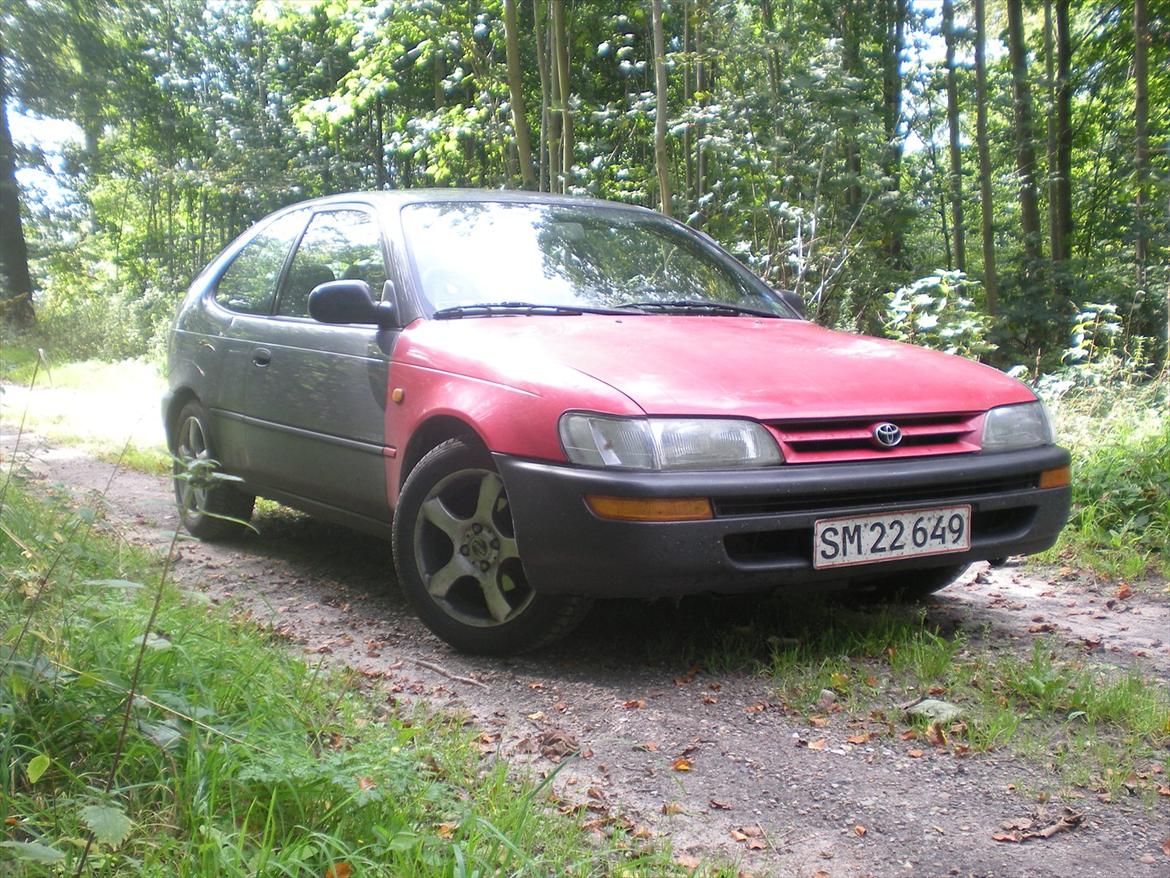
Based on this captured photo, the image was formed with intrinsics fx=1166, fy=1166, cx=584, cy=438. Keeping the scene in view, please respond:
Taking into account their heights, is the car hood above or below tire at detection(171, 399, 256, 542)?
above

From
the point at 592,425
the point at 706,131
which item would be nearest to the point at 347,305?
the point at 592,425

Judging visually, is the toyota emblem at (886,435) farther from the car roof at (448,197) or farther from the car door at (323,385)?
the car roof at (448,197)

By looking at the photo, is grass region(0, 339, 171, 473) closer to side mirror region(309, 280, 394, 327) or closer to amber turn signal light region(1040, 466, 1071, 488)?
side mirror region(309, 280, 394, 327)

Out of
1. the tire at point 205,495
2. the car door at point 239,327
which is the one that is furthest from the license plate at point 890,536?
the tire at point 205,495

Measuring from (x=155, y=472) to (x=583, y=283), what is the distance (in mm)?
4666

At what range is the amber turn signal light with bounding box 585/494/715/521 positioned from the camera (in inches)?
127

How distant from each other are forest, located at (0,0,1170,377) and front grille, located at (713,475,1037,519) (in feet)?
14.5

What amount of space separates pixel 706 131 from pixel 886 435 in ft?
29.8

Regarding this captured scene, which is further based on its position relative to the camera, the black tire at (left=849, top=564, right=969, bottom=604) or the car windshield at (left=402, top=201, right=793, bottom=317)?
the black tire at (left=849, top=564, right=969, bottom=604)

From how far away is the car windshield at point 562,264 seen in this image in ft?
14.1

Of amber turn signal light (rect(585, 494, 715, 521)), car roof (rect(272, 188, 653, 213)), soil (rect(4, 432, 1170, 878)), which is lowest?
soil (rect(4, 432, 1170, 878))

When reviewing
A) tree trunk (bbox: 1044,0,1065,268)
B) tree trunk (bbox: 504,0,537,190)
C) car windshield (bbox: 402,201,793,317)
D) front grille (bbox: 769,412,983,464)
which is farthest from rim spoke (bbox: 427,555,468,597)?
tree trunk (bbox: 1044,0,1065,268)

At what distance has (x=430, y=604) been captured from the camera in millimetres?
3826

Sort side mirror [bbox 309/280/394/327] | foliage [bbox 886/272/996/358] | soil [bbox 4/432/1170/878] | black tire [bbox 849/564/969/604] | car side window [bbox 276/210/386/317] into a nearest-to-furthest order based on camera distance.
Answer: soil [bbox 4/432/1170/878], side mirror [bbox 309/280/394/327], black tire [bbox 849/564/969/604], car side window [bbox 276/210/386/317], foliage [bbox 886/272/996/358]
